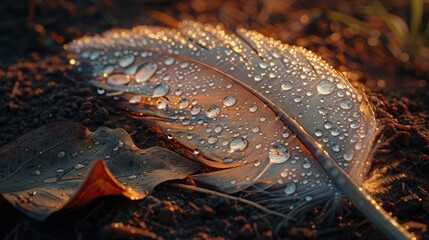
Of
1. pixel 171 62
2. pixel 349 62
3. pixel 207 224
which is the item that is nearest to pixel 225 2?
pixel 349 62

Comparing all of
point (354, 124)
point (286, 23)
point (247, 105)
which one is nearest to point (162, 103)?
point (247, 105)

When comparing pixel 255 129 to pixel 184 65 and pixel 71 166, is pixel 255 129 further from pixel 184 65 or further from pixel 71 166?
pixel 71 166

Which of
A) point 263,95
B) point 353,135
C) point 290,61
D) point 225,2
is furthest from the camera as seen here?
point 225,2

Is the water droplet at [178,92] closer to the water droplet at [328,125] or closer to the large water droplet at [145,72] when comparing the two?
the large water droplet at [145,72]

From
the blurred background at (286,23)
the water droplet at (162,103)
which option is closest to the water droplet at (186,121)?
the water droplet at (162,103)

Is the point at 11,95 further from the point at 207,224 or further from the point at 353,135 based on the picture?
the point at 353,135
